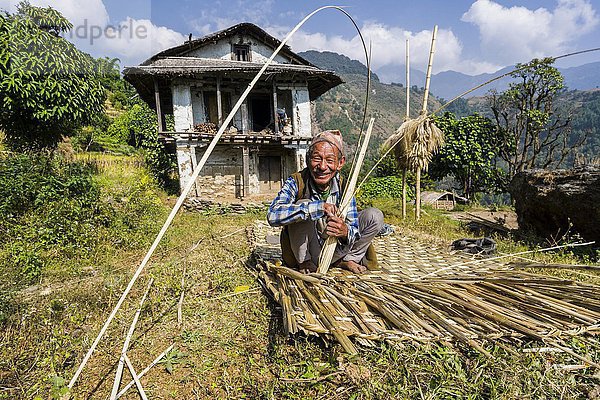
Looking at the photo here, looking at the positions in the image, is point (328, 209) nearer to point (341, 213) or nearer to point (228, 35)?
point (341, 213)

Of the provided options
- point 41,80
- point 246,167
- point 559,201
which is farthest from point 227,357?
point 246,167

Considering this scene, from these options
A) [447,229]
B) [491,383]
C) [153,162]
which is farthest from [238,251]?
[153,162]

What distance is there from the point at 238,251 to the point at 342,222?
2273mm

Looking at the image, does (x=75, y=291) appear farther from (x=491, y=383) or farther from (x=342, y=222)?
(x=491, y=383)

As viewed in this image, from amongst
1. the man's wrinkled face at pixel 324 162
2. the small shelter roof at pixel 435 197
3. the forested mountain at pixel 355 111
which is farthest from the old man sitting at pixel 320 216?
the forested mountain at pixel 355 111

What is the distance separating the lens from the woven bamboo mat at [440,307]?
1671 mm

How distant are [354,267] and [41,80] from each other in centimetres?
729

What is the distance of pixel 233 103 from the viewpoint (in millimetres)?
13195

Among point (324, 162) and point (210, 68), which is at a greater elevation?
point (210, 68)

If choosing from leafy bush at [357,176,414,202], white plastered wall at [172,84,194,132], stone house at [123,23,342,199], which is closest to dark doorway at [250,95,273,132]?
stone house at [123,23,342,199]

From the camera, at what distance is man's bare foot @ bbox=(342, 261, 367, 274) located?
107 inches

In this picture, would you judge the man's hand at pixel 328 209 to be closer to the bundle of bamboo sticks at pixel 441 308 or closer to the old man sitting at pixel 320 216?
the old man sitting at pixel 320 216

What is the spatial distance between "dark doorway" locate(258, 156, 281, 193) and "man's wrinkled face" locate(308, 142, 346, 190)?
11.7 m

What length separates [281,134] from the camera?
498 inches
